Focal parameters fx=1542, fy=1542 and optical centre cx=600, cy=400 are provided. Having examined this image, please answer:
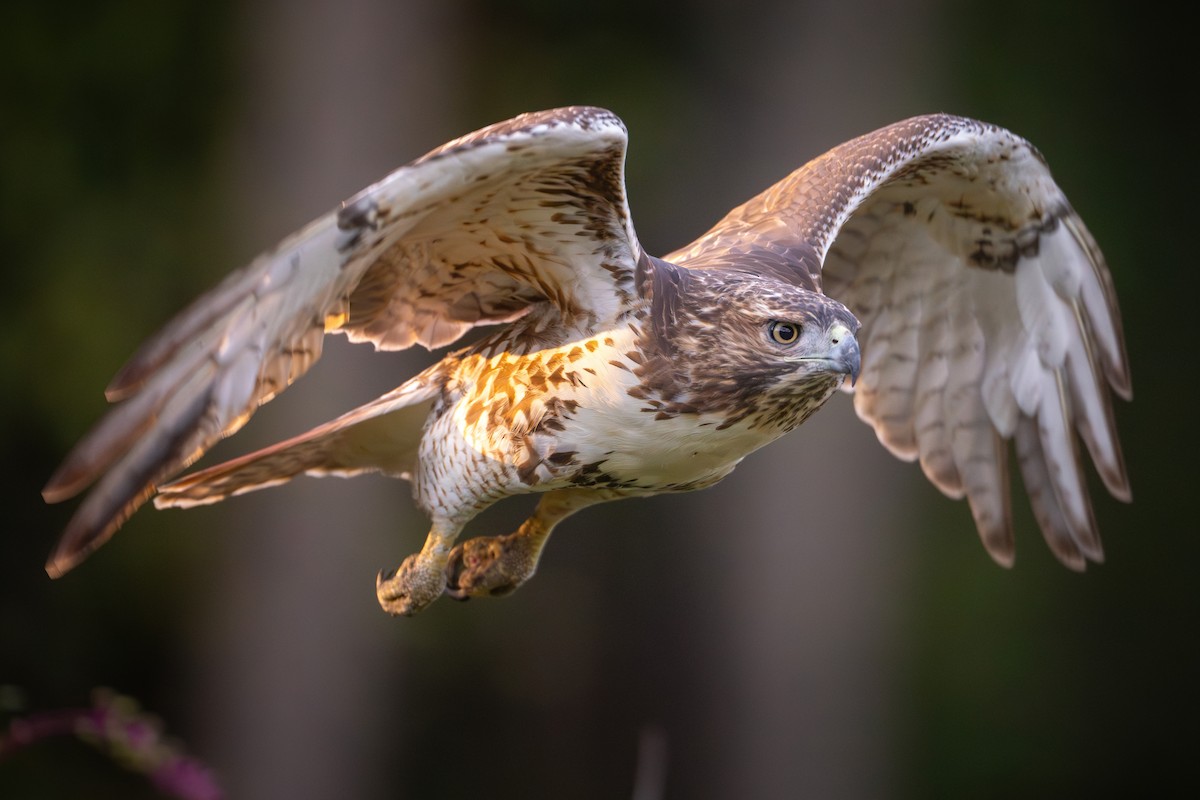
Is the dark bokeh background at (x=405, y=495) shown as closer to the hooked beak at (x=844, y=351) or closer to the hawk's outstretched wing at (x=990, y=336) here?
the hawk's outstretched wing at (x=990, y=336)

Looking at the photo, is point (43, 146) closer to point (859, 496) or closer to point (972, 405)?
point (859, 496)

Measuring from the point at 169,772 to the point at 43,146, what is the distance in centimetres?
559

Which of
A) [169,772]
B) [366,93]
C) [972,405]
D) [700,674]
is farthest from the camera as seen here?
[700,674]

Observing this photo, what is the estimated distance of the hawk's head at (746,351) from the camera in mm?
3342

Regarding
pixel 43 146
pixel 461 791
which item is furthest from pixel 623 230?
pixel 461 791

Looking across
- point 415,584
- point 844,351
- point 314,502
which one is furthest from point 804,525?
point 844,351

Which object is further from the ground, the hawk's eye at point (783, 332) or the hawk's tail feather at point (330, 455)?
the hawk's eye at point (783, 332)

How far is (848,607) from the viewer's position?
7305mm

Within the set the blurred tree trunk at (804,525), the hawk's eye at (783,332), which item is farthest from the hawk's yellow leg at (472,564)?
the blurred tree trunk at (804,525)

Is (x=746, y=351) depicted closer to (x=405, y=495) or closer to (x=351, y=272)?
(x=351, y=272)

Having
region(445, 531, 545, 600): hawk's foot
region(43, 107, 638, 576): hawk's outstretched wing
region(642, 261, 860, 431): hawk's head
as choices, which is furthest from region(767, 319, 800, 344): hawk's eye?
region(445, 531, 545, 600): hawk's foot

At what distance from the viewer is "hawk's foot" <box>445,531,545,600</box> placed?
12.9 ft

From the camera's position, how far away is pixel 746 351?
3.36 m

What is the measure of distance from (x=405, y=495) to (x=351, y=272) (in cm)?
436
